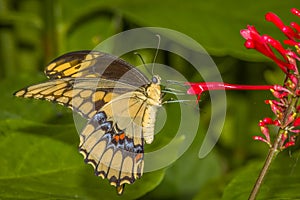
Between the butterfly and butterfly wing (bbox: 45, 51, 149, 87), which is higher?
butterfly wing (bbox: 45, 51, 149, 87)

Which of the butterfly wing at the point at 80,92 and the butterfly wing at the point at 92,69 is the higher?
the butterfly wing at the point at 92,69

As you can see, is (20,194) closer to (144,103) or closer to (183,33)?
(144,103)

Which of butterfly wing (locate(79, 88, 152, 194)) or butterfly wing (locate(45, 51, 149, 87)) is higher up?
butterfly wing (locate(45, 51, 149, 87))

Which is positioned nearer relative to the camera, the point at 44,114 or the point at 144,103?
the point at 144,103

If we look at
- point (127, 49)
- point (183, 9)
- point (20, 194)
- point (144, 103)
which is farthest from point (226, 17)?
point (20, 194)

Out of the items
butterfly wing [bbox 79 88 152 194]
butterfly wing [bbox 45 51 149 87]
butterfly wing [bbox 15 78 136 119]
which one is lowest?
butterfly wing [bbox 79 88 152 194]

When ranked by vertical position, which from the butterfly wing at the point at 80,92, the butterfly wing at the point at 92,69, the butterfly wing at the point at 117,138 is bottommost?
the butterfly wing at the point at 117,138
